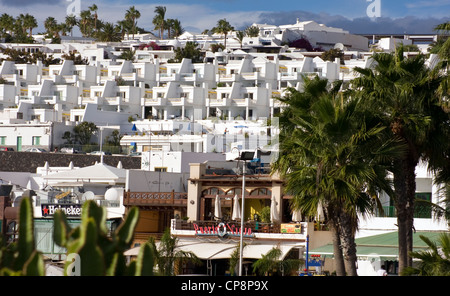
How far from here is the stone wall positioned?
74.3 m

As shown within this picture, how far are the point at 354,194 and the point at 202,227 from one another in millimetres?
18720

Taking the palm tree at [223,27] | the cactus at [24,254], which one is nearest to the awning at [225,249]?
the cactus at [24,254]

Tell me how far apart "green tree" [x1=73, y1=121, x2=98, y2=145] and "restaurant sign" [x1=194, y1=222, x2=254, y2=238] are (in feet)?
220

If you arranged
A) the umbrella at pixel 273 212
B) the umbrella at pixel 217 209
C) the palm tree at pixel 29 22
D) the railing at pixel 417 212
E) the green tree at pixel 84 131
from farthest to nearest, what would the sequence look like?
the palm tree at pixel 29 22, the green tree at pixel 84 131, the umbrella at pixel 217 209, the umbrella at pixel 273 212, the railing at pixel 417 212

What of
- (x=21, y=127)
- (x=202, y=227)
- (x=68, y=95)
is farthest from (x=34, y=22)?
(x=202, y=227)

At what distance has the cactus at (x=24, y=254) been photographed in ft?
35.3

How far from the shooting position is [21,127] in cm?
10206

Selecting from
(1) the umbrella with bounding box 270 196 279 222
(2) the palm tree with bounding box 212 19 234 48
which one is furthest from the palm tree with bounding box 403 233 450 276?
(2) the palm tree with bounding box 212 19 234 48

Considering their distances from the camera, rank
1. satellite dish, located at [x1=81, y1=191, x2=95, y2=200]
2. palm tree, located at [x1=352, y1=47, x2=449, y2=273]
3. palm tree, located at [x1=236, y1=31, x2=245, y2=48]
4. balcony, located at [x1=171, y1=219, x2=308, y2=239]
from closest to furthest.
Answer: palm tree, located at [x1=352, y1=47, x2=449, y2=273] → balcony, located at [x1=171, y1=219, x2=308, y2=239] → satellite dish, located at [x1=81, y1=191, x2=95, y2=200] → palm tree, located at [x1=236, y1=31, x2=245, y2=48]

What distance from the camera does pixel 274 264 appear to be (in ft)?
116

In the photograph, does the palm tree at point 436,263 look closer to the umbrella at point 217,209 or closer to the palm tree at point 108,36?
the umbrella at point 217,209

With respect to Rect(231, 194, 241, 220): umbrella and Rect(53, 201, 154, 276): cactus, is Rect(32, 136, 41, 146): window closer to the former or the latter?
Rect(231, 194, 241, 220): umbrella

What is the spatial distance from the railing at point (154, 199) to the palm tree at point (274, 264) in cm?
1053
